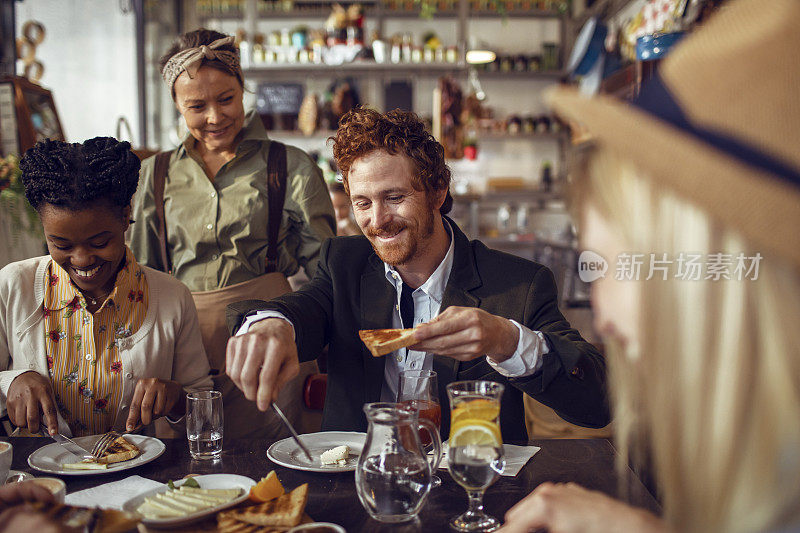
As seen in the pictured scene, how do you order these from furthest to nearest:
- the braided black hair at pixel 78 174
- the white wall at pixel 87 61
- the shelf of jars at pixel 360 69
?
the shelf of jars at pixel 360 69, the white wall at pixel 87 61, the braided black hair at pixel 78 174

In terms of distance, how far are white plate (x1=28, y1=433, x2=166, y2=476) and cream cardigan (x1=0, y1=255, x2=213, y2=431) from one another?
271 mm

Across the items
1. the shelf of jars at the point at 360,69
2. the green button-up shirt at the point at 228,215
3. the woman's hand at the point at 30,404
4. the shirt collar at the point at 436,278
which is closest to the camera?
the woman's hand at the point at 30,404

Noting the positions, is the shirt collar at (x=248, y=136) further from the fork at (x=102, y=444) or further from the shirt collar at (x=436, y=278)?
the fork at (x=102, y=444)

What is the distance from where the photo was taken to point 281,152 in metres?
2.59

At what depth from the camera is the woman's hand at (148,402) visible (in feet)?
5.67

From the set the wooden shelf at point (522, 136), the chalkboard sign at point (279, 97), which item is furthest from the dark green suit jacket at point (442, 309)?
the wooden shelf at point (522, 136)

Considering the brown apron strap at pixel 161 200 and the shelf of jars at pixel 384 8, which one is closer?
the brown apron strap at pixel 161 200

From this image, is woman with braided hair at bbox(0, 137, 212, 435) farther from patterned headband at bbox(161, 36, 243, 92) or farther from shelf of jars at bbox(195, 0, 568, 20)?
shelf of jars at bbox(195, 0, 568, 20)

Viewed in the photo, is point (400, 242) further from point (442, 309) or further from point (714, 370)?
point (714, 370)

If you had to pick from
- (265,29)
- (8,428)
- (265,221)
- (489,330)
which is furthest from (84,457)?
(265,29)

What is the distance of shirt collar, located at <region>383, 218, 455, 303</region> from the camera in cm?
198

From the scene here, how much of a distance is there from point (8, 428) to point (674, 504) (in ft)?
6.10

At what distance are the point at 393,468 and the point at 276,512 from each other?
0.74ft

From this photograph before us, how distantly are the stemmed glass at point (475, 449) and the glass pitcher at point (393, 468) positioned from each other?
6 centimetres
